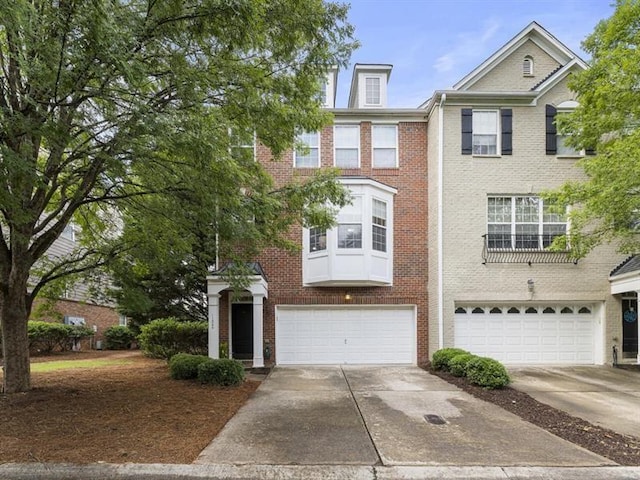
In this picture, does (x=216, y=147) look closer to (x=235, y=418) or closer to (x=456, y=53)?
(x=235, y=418)

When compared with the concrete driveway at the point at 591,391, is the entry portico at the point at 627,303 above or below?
above

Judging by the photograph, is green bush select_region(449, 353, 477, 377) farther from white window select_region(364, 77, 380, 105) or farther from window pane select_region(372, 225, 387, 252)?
white window select_region(364, 77, 380, 105)

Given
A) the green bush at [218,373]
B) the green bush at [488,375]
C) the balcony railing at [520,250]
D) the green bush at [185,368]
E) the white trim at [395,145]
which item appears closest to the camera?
the green bush at [488,375]

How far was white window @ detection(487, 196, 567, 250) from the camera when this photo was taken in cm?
1307

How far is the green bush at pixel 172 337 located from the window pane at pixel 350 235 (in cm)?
525

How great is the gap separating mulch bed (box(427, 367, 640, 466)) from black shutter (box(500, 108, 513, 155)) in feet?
24.1

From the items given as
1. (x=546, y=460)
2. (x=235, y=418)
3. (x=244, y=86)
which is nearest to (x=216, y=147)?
(x=244, y=86)

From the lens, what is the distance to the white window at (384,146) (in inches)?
554

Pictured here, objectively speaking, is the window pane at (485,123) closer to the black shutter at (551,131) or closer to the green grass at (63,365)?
the black shutter at (551,131)

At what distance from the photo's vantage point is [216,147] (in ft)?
19.6

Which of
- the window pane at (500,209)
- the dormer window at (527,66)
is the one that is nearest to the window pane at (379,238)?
the window pane at (500,209)

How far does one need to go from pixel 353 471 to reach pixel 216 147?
14.6ft

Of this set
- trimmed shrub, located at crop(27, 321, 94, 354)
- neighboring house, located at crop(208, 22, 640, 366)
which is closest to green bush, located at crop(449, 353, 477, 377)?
neighboring house, located at crop(208, 22, 640, 366)

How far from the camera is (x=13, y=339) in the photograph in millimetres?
7852
